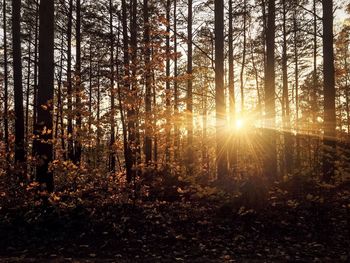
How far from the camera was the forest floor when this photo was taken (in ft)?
20.0

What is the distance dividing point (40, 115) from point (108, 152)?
6.22 ft

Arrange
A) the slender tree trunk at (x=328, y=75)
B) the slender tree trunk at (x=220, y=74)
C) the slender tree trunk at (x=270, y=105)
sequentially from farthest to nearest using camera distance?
1. the slender tree trunk at (x=328, y=75)
2. the slender tree trunk at (x=220, y=74)
3. the slender tree trunk at (x=270, y=105)

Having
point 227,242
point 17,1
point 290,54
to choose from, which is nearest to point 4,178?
point 227,242

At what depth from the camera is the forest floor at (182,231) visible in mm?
6095

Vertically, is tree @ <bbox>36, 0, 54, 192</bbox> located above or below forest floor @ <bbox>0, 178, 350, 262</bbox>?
above

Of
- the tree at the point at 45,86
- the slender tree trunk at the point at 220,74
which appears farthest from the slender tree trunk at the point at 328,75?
the tree at the point at 45,86

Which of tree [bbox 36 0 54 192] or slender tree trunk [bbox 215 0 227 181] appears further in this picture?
slender tree trunk [bbox 215 0 227 181]

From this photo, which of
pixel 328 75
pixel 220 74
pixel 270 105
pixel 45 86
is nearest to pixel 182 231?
pixel 45 86

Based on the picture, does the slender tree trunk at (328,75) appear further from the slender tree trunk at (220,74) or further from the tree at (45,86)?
the tree at (45,86)

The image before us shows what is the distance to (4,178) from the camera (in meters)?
8.05

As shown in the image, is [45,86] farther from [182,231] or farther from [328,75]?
[328,75]

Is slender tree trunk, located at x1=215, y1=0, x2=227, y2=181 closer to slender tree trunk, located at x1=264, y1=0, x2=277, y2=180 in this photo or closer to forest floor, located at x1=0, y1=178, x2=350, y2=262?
slender tree trunk, located at x1=264, y1=0, x2=277, y2=180

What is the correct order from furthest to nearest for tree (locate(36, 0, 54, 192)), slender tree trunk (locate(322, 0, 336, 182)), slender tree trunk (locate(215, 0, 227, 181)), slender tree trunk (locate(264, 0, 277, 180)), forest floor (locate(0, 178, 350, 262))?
slender tree trunk (locate(322, 0, 336, 182)) → slender tree trunk (locate(215, 0, 227, 181)) → slender tree trunk (locate(264, 0, 277, 180)) → tree (locate(36, 0, 54, 192)) → forest floor (locate(0, 178, 350, 262))

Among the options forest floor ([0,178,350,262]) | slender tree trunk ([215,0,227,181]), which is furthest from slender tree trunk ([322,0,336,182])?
slender tree trunk ([215,0,227,181])
